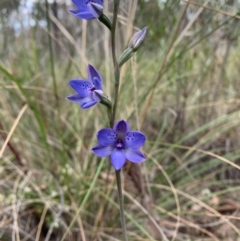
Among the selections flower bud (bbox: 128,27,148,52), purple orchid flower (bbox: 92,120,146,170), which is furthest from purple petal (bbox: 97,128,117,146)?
flower bud (bbox: 128,27,148,52)

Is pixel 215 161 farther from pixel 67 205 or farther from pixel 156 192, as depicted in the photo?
pixel 67 205

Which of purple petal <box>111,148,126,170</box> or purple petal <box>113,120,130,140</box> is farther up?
purple petal <box>113,120,130,140</box>

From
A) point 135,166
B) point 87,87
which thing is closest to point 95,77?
point 87,87

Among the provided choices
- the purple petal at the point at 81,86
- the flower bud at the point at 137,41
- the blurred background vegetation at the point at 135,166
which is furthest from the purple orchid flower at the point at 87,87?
the blurred background vegetation at the point at 135,166

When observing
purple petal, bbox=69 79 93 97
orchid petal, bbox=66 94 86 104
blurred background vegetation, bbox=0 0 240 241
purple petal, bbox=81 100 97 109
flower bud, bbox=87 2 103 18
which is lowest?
blurred background vegetation, bbox=0 0 240 241

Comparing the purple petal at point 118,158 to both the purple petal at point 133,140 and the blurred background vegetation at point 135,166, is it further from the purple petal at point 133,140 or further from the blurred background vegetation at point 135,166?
the blurred background vegetation at point 135,166

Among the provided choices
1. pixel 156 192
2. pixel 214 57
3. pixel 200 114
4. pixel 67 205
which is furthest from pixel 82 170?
pixel 214 57

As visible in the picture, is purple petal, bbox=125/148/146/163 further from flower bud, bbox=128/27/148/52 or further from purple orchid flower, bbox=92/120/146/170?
flower bud, bbox=128/27/148/52
